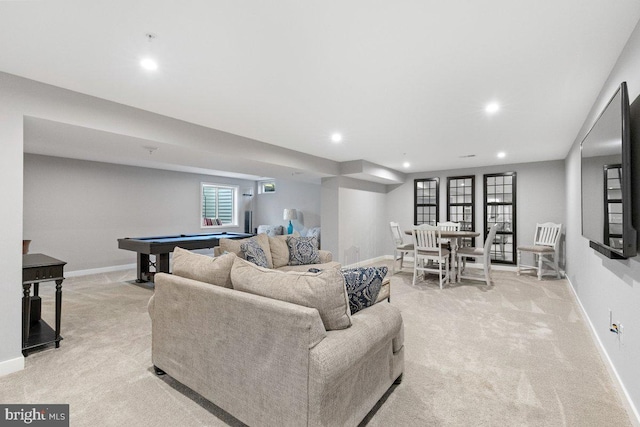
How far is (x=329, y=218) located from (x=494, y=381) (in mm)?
4520

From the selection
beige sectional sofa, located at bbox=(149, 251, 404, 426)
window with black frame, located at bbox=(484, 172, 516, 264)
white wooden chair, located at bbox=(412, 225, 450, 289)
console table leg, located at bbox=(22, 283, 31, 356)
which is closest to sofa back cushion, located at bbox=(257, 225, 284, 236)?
white wooden chair, located at bbox=(412, 225, 450, 289)

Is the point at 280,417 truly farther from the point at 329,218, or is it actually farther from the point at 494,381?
the point at 329,218

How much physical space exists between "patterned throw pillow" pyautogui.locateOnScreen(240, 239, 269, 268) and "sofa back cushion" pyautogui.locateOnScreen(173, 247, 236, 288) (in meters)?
1.41

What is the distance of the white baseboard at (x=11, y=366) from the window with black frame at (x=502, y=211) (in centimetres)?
762

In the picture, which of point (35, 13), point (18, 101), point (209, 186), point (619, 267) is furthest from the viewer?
point (209, 186)

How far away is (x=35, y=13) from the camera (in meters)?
1.71

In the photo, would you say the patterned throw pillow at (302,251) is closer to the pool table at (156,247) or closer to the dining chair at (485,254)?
the pool table at (156,247)

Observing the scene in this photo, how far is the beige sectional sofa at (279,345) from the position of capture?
142 cm

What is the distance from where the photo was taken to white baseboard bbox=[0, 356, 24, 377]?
7.56ft

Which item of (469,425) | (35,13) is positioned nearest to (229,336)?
(469,425)

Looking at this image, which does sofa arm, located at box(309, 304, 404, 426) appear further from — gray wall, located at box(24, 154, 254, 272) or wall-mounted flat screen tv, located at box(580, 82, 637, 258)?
gray wall, located at box(24, 154, 254, 272)

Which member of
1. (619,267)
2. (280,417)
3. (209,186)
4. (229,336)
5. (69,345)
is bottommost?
(69,345)

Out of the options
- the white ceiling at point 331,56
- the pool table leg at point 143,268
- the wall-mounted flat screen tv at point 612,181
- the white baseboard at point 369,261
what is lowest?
the white baseboard at point 369,261

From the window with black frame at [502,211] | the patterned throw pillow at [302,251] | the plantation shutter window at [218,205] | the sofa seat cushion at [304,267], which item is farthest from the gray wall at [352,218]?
the plantation shutter window at [218,205]
